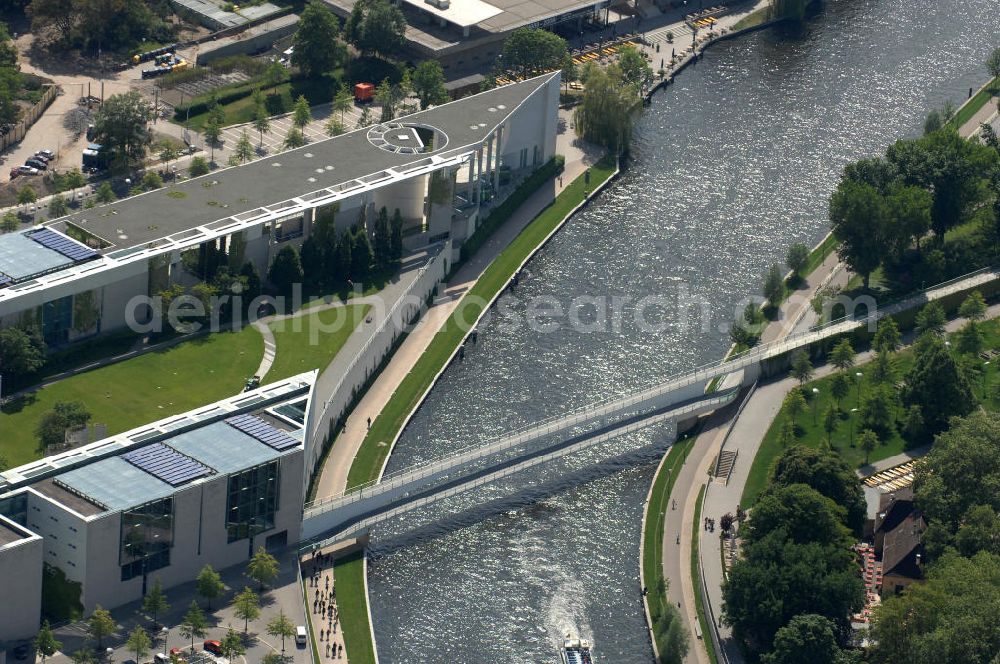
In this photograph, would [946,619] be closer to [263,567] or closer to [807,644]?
[807,644]

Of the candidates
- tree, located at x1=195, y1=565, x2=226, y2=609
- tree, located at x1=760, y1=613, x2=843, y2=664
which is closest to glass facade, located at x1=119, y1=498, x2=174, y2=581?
tree, located at x1=195, y1=565, x2=226, y2=609

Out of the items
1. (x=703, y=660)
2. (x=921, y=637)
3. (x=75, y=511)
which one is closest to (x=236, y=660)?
(x=75, y=511)

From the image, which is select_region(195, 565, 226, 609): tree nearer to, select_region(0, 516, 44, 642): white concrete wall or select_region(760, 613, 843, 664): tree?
select_region(0, 516, 44, 642): white concrete wall

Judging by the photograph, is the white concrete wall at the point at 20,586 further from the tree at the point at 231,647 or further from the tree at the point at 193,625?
the tree at the point at 231,647

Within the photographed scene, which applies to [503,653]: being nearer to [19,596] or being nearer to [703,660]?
[703,660]

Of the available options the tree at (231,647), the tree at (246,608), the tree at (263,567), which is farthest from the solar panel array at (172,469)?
the tree at (231,647)

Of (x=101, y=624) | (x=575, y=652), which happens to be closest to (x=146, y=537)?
(x=101, y=624)
